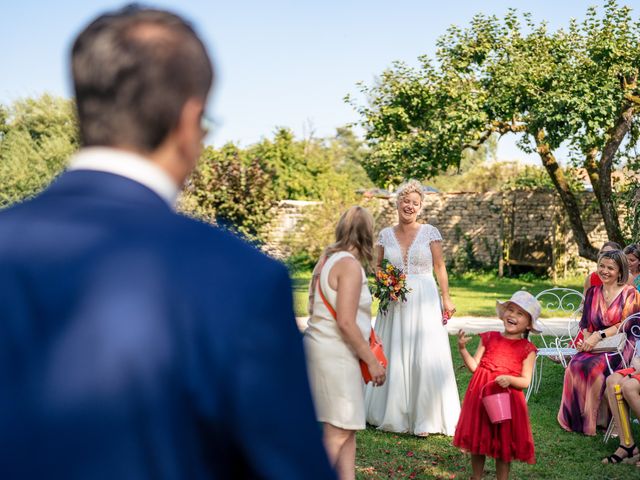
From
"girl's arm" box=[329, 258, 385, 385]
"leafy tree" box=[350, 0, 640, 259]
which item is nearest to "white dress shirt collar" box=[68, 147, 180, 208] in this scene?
"girl's arm" box=[329, 258, 385, 385]

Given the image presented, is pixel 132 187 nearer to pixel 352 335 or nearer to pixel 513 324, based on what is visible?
pixel 352 335

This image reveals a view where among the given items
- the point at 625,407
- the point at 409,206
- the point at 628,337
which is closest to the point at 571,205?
the point at 628,337

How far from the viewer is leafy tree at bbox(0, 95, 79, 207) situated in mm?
37406

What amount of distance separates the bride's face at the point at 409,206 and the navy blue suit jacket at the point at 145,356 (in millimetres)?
6274

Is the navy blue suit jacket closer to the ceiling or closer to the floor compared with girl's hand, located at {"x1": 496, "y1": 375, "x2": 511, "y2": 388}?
closer to the ceiling

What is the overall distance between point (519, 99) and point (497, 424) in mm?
14289

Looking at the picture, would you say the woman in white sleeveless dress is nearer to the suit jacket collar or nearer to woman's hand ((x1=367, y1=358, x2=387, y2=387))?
woman's hand ((x1=367, y1=358, x2=387, y2=387))

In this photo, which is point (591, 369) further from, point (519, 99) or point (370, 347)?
point (519, 99)

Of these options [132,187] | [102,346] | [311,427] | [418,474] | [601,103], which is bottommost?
[418,474]

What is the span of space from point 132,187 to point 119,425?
0.32 meters

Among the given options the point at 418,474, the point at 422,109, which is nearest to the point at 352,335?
the point at 418,474

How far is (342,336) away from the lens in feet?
15.8

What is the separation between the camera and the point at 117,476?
3.41 ft

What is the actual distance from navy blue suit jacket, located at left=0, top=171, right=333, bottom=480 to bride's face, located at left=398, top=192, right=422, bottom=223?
6.27m
